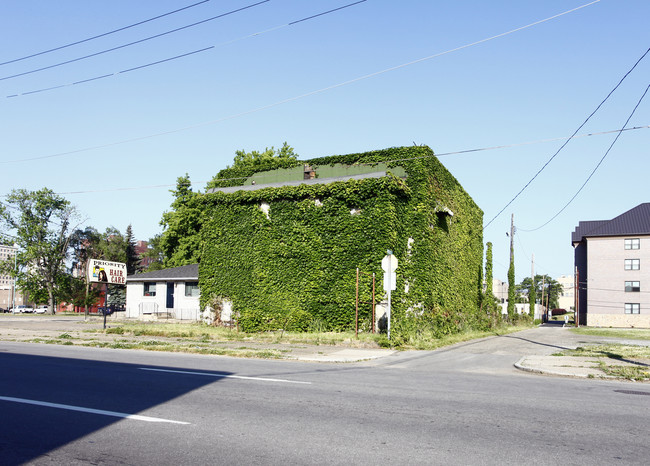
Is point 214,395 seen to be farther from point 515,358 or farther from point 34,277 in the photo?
point 34,277

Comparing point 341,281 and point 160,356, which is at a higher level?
point 341,281

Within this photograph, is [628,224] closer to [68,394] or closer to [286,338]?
[286,338]

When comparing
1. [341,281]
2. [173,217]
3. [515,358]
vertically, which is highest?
[173,217]

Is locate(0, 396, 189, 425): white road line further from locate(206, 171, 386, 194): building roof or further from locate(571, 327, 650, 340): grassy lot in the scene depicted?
locate(571, 327, 650, 340): grassy lot

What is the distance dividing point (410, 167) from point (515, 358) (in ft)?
38.3

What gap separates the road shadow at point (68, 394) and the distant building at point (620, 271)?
64364mm

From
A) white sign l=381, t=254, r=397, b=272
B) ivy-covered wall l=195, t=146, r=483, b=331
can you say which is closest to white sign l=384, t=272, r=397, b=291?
white sign l=381, t=254, r=397, b=272

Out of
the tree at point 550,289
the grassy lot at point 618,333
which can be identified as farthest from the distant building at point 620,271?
the tree at point 550,289

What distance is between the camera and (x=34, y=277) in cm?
7069

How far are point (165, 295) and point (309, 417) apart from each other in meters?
37.8

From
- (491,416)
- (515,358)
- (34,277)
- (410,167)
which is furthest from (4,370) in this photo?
(34,277)

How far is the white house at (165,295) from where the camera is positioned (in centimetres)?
4050

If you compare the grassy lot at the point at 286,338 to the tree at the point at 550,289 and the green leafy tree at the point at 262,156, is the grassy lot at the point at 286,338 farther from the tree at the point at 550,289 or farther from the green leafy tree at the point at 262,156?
the tree at the point at 550,289

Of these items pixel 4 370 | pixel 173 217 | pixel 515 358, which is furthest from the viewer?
pixel 173 217
